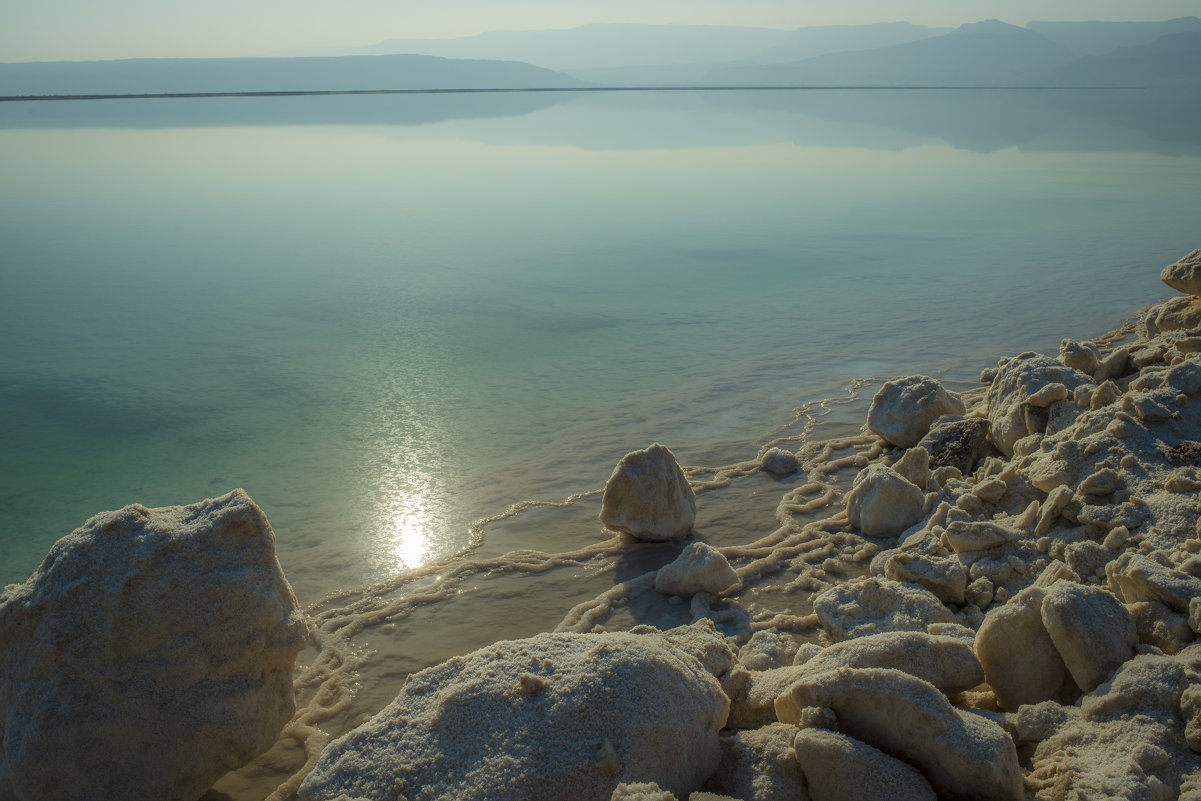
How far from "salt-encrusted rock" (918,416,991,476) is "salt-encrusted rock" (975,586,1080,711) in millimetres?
2838

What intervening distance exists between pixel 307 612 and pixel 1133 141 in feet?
105

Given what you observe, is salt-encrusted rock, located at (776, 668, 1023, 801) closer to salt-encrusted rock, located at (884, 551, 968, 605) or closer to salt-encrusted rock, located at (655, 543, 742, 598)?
salt-encrusted rock, located at (884, 551, 968, 605)

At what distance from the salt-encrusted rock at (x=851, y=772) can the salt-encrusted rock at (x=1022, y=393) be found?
3.77 m

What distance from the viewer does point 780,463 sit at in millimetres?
6758

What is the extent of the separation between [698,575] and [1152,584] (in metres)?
2.23

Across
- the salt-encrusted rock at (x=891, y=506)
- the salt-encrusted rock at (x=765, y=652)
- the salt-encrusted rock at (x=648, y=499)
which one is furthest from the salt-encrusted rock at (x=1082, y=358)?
the salt-encrusted rock at (x=765, y=652)

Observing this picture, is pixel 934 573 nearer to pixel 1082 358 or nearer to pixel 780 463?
pixel 780 463

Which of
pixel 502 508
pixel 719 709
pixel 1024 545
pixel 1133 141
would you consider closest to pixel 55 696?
pixel 719 709

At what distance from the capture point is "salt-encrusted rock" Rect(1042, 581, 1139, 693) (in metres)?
3.14

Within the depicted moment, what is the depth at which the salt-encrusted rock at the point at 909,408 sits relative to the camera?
6.71m

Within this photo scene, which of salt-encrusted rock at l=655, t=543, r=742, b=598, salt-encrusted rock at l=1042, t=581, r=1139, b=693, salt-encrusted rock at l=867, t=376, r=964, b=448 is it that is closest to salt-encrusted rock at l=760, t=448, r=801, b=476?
salt-encrusted rock at l=867, t=376, r=964, b=448

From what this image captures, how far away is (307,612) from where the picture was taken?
16.6 ft

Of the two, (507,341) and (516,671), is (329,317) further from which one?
(516,671)

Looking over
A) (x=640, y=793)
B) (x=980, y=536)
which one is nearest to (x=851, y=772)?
(x=640, y=793)
